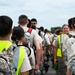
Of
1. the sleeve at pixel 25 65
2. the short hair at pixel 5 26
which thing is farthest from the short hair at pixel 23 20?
the short hair at pixel 5 26

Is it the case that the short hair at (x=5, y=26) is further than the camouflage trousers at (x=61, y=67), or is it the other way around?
the camouflage trousers at (x=61, y=67)

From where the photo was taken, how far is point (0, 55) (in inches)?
138

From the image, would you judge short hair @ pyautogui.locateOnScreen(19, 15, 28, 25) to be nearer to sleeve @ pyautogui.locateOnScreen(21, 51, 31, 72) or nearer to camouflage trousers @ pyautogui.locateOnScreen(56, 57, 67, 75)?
sleeve @ pyautogui.locateOnScreen(21, 51, 31, 72)

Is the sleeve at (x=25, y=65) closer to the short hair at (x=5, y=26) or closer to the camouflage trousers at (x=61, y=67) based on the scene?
the short hair at (x=5, y=26)

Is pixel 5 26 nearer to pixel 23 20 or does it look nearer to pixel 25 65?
pixel 25 65

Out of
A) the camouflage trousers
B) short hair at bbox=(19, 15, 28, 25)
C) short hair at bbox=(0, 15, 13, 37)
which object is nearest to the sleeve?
short hair at bbox=(0, 15, 13, 37)

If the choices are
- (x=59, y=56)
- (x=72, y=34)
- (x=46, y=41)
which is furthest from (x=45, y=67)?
(x=72, y=34)

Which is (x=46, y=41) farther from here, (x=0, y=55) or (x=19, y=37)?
(x=0, y=55)

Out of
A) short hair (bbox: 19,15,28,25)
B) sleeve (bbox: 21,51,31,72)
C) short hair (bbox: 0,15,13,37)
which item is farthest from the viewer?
short hair (bbox: 19,15,28,25)

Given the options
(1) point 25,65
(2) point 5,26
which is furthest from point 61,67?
(2) point 5,26

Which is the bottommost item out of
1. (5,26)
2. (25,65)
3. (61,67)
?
(61,67)

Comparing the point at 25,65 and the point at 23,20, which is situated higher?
the point at 23,20

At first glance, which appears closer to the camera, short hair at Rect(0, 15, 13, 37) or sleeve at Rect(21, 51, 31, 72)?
short hair at Rect(0, 15, 13, 37)

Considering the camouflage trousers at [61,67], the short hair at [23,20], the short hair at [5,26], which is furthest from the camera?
the camouflage trousers at [61,67]
